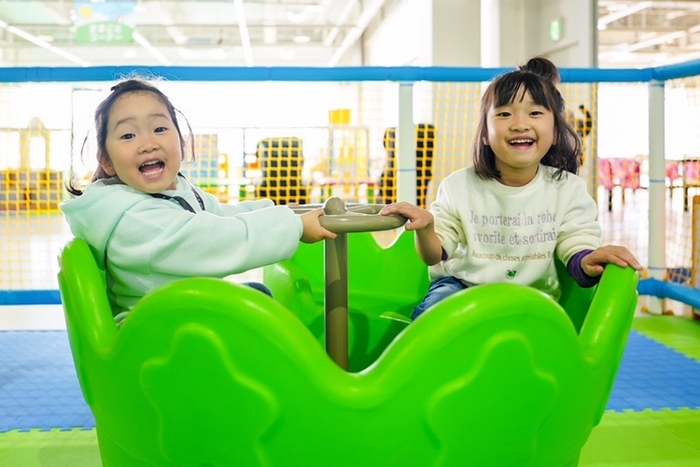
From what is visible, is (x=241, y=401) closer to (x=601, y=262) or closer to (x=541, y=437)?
(x=541, y=437)

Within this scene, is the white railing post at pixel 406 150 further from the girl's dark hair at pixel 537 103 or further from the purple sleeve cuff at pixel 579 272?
the purple sleeve cuff at pixel 579 272

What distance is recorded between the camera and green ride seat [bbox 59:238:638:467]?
77 cm

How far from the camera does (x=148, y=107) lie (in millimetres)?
1195

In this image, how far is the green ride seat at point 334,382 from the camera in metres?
0.77

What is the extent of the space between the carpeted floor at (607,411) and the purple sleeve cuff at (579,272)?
38cm

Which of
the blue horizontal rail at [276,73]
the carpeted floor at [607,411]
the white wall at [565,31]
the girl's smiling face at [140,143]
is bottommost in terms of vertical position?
the carpeted floor at [607,411]

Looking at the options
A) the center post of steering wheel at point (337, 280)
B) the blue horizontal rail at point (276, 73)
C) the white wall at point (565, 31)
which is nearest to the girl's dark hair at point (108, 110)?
the center post of steering wheel at point (337, 280)

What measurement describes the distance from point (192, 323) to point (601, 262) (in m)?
0.74

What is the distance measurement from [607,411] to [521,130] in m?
0.74

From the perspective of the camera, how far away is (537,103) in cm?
138

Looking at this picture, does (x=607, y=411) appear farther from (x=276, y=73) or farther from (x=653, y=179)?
(x=276, y=73)

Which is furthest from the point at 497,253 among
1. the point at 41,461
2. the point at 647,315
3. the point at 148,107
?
the point at 647,315

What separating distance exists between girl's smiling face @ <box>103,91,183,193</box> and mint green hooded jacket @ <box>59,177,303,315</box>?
0.20ft

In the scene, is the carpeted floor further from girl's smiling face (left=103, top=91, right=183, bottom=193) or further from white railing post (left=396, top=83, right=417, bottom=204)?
white railing post (left=396, top=83, right=417, bottom=204)
